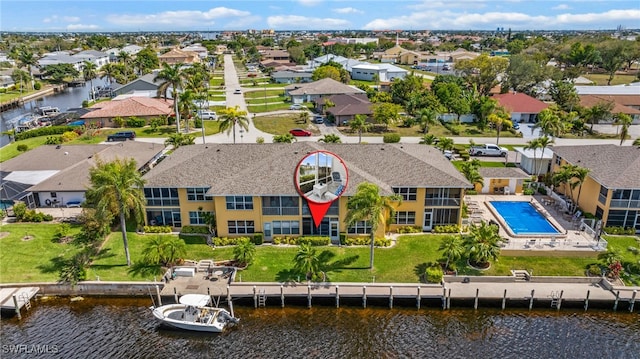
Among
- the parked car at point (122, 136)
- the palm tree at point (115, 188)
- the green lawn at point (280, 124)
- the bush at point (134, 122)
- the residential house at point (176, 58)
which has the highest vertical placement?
the residential house at point (176, 58)

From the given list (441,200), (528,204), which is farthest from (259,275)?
(528,204)

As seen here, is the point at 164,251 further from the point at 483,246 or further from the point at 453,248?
the point at 483,246

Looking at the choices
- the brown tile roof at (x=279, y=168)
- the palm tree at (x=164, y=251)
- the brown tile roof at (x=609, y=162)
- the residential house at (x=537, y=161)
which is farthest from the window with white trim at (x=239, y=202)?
the residential house at (x=537, y=161)

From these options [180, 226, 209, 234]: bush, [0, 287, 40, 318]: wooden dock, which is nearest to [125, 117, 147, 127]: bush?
[180, 226, 209, 234]: bush

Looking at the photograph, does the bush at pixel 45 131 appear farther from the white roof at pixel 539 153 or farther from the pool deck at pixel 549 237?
the white roof at pixel 539 153

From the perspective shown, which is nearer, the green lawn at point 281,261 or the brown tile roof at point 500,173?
the green lawn at point 281,261

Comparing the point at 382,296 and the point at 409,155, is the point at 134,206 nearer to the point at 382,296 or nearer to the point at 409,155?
the point at 382,296

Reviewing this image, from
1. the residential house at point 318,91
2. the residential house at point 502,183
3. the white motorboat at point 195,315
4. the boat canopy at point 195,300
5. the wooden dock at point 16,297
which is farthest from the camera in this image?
the residential house at point 318,91

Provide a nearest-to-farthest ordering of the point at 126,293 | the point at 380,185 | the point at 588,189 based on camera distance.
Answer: the point at 126,293
the point at 380,185
the point at 588,189

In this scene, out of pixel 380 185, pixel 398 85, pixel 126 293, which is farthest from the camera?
pixel 398 85
